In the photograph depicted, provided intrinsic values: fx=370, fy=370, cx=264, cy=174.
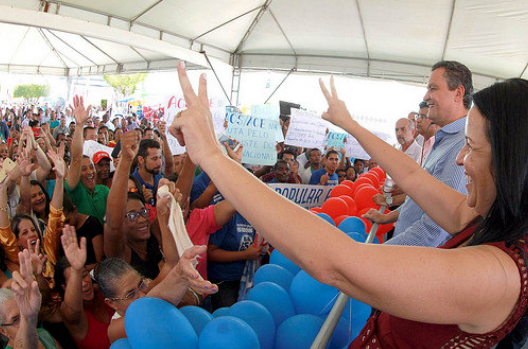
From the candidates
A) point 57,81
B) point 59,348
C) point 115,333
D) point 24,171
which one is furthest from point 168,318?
point 57,81

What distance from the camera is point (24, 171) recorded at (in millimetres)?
2779

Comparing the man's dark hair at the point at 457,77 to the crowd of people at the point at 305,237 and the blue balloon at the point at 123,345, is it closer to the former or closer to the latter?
the crowd of people at the point at 305,237

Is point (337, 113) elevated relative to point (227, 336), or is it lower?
elevated

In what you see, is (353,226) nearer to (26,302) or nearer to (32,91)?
(26,302)

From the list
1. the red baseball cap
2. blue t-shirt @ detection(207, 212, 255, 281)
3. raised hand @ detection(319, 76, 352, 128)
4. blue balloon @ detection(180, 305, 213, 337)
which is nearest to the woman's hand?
raised hand @ detection(319, 76, 352, 128)

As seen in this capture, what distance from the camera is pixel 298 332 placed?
1.39 m

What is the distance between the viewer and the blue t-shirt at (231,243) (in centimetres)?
253

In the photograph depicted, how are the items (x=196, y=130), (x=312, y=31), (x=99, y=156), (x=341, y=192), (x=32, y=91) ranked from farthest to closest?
1. (x=32, y=91)
2. (x=312, y=31)
3. (x=99, y=156)
4. (x=341, y=192)
5. (x=196, y=130)

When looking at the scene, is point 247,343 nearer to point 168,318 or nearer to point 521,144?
point 168,318

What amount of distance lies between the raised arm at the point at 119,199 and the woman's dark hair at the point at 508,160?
6.81 ft

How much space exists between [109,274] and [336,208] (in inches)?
73.6

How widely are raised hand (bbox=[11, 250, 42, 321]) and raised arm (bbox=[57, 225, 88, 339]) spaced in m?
0.30

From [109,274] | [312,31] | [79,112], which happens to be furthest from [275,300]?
[312,31]

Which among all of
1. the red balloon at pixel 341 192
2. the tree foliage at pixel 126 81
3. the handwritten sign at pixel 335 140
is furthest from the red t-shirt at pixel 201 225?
the tree foliage at pixel 126 81
